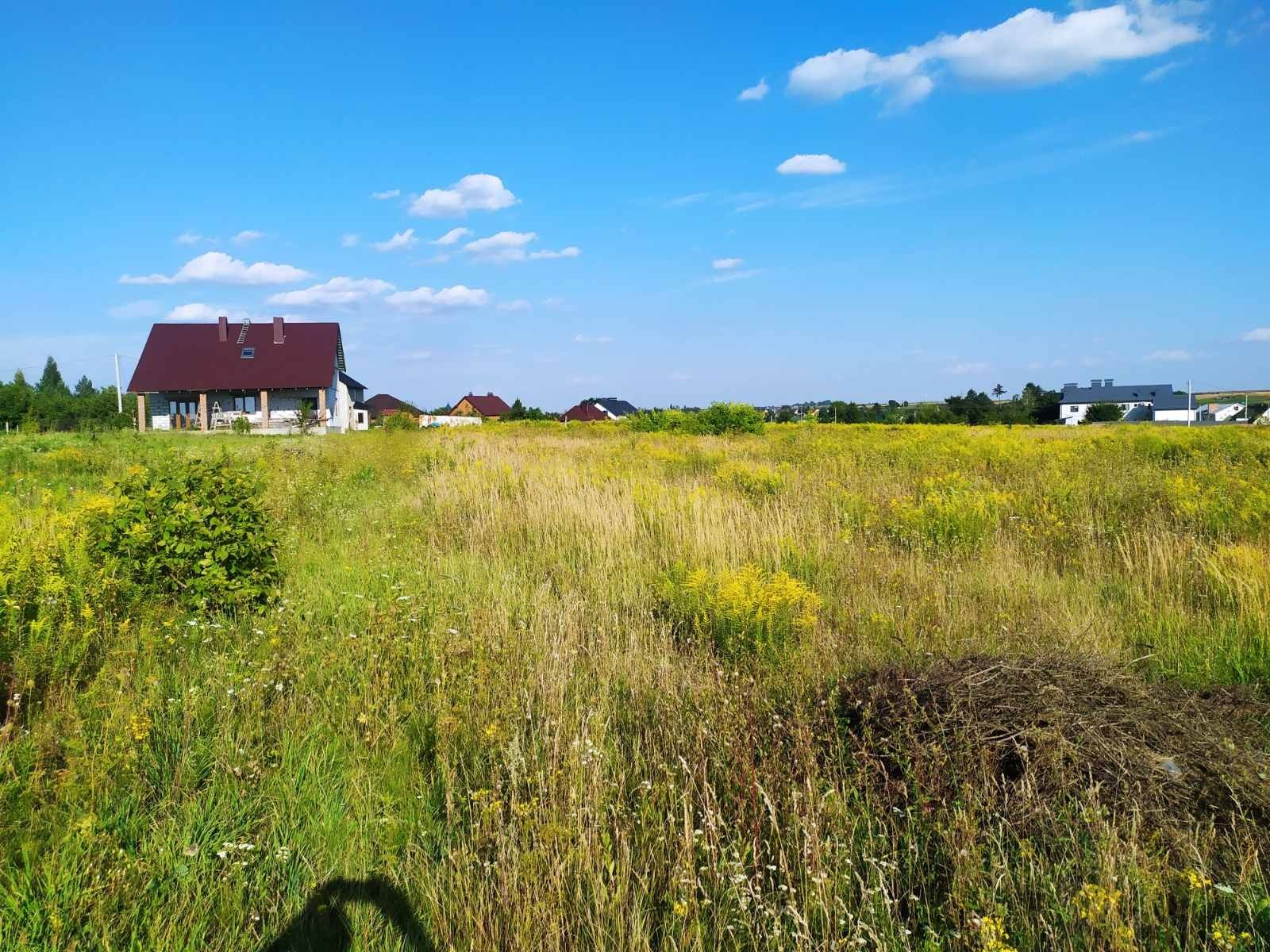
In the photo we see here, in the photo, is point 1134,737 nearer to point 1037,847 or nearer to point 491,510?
point 1037,847

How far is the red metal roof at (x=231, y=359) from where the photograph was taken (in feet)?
127

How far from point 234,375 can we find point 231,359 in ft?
4.28

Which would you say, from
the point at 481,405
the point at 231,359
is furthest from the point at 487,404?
the point at 231,359

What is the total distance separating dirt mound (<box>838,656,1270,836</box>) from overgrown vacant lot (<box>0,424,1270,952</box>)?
15mm

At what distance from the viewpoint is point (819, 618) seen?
4711 mm

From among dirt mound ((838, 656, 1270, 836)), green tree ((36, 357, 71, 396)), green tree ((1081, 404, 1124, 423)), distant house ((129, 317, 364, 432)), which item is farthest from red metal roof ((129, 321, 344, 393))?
green tree ((36, 357, 71, 396))

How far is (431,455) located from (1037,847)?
14806mm

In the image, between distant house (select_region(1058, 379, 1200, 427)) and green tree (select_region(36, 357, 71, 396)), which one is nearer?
distant house (select_region(1058, 379, 1200, 427))

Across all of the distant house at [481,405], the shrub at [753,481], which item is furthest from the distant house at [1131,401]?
the shrub at [753,481]

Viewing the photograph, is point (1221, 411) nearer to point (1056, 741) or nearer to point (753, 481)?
point (753, 481)

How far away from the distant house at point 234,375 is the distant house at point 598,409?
42.8 m

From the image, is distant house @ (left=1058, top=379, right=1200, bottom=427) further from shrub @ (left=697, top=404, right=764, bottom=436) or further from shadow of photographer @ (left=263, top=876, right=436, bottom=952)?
shadow of photographer @ (left=263, top=876, right=436, bottom=952)

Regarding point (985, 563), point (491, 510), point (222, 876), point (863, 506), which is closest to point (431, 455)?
point (491, 510)

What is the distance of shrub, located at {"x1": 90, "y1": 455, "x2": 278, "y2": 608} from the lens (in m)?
4.82
